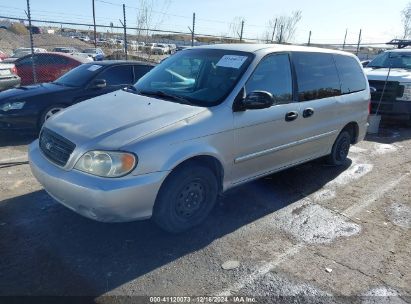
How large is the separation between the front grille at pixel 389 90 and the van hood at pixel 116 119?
7.00 m

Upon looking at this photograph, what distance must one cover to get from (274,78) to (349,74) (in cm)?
192

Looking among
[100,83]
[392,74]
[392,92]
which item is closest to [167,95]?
[100,83]

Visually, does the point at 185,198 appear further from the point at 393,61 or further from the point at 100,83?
the point at 393,61

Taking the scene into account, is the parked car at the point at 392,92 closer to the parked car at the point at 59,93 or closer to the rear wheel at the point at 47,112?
the parked car at the point at 59,93

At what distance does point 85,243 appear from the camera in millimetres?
3459

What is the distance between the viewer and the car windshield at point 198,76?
12.8 ft

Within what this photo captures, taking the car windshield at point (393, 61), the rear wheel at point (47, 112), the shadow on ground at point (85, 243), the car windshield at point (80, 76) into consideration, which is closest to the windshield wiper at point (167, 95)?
the shadow on ground at point (85, 243)

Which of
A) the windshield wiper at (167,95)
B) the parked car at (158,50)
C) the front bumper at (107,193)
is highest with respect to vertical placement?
the windshield wiper at (167,95)

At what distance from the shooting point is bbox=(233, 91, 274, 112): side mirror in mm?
3797

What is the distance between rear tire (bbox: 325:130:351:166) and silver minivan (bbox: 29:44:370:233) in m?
0.51

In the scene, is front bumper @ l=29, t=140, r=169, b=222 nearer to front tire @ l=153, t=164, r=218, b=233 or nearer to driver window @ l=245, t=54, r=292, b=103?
front tire @ l=153, t=164, r=218, b=233

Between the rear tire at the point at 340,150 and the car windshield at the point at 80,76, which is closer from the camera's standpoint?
the rear tire at the point at 340,150

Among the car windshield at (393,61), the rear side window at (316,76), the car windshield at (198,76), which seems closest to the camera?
the car windshield at (198,76)

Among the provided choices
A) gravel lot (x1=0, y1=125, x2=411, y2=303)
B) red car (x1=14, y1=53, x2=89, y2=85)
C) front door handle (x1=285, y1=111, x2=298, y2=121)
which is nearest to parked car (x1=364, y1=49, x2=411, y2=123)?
gravel lot (x1=0, y1=125, x2=411, y2=303)
